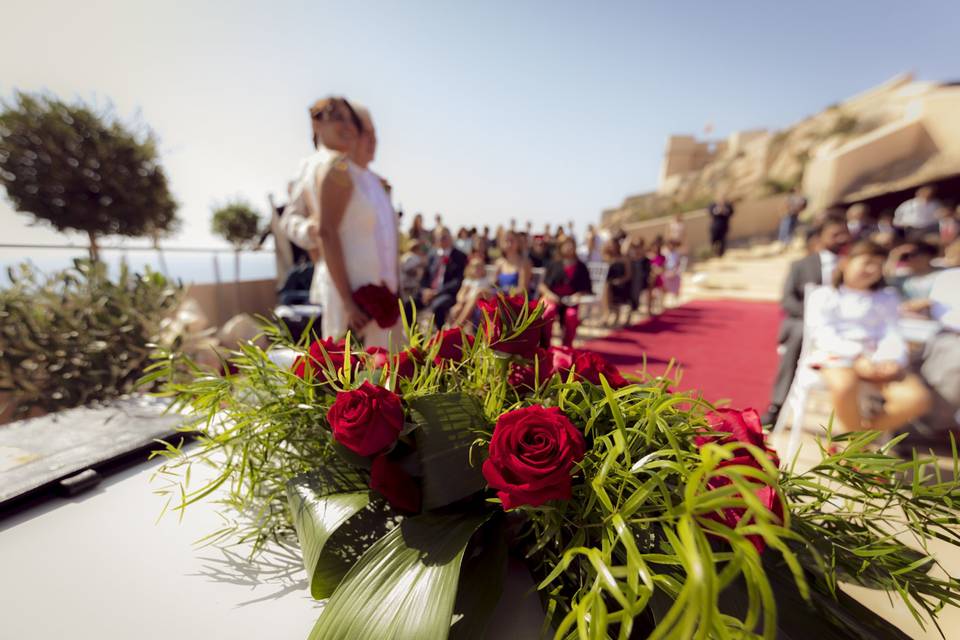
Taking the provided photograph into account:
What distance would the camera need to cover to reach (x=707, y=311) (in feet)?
29.1

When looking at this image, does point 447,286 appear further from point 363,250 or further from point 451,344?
point 451,344

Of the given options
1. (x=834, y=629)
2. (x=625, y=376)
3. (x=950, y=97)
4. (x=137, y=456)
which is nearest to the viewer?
(x=834, y=629)

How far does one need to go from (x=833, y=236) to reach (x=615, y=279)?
11.7 ft

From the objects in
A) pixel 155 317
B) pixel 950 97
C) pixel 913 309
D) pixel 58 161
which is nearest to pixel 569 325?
pixel 155 317

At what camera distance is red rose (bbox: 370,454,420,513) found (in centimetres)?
53

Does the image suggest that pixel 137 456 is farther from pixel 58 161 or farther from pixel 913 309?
pixel 58 161

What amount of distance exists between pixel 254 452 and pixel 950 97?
94.6 ft

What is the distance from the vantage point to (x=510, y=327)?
659mm

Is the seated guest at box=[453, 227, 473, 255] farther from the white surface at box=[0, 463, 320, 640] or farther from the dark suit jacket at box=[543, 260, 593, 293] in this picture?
the white surface at box=[0, 463, 320, 640]

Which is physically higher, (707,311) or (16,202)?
(16,202)

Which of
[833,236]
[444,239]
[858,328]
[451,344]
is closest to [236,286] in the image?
[444,239]

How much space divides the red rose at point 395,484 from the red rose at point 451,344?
199 millimetres

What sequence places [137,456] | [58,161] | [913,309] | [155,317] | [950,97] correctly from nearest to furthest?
1. [137,456]
2. [155,317]
3. [913,309]
4. [58,161]
5. [950,97]

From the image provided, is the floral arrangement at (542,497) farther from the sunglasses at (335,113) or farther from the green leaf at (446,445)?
the sunglasses at (335,113)
